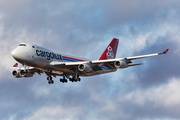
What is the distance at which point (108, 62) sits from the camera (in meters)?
57.9

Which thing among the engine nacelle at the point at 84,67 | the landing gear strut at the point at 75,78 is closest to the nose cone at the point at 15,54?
the engine nacelle at the point at 84,67

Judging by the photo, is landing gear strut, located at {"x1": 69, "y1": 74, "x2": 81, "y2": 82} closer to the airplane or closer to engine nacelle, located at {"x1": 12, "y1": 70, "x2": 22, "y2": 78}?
the airplane

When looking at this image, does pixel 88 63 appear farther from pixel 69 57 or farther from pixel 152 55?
pixel 152 55

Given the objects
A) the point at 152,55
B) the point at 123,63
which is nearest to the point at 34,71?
the point at 123,63

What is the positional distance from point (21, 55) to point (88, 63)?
13438mm

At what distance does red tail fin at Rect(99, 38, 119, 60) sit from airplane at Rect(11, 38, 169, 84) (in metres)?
5.65

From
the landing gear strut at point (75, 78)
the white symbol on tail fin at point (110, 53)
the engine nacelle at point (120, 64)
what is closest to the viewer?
the engine nacelle at point (120, 64)

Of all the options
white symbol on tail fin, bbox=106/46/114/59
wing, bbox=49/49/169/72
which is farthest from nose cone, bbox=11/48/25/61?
white symbol on tail fin, bbox=106/46/114/59

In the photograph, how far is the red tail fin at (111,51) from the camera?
236ft

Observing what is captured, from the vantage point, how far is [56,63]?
191 feet

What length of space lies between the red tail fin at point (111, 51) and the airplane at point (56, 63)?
5649mm

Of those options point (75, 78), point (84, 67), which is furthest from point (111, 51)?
point (84, 67)

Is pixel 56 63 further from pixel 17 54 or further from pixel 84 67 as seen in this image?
pixel 17 54

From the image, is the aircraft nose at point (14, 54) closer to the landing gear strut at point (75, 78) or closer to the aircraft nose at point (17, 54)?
the aircraft nose at point (17, 54)
